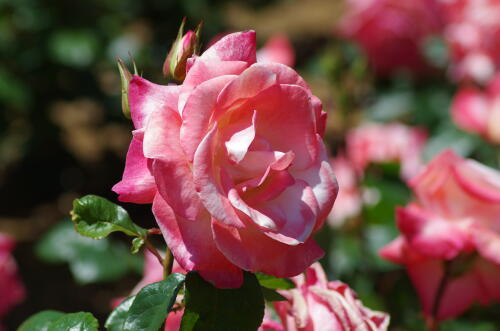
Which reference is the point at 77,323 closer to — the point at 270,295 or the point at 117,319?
the point at 117,319

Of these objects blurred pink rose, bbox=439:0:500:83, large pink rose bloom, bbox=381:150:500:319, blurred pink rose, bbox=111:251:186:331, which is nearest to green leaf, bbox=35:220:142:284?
blurred pink rose, bbox=111:251:186:331

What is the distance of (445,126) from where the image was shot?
188cm

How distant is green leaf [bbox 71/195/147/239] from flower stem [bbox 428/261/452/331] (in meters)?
0.37

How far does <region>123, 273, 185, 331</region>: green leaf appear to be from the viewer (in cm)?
54

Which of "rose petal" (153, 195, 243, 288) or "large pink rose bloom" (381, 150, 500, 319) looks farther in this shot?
"large pink rose bloom" (381, 150, 500, 319)

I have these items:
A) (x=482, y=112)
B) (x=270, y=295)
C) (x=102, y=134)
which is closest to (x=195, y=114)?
(x=270, y=295)

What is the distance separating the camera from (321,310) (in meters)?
0.62

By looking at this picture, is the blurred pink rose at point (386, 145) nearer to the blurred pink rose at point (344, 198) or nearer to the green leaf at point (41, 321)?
the blurred pink rose at point (344, 198)

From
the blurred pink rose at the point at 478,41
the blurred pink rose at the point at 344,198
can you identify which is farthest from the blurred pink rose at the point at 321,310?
the blurred pink rose at the point at 478,41

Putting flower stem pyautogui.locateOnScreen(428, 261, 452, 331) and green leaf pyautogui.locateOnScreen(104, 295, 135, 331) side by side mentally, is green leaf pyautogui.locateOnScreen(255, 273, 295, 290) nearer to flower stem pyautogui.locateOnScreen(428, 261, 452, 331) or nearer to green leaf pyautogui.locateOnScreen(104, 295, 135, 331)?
green leaf pyautogui.locateOnScreen(104, 295, 135, 331)

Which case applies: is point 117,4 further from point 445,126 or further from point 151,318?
point 151,318

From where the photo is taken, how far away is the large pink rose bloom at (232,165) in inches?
19.9

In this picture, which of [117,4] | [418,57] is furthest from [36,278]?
[418,57]

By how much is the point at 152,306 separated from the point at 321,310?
15 centimetres
